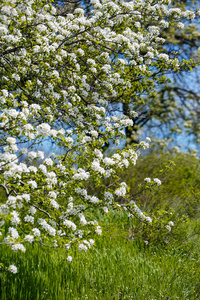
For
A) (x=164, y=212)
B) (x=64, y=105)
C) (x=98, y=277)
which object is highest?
(x=64, y=105)

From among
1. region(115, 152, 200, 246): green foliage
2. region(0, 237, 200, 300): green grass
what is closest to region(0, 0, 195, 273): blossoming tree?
region(0, 237, 200, 300): green grass

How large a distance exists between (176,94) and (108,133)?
1134 centimetres

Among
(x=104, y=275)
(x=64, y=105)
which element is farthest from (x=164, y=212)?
(x=64, y=105)

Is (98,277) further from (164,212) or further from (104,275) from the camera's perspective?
(164,212)

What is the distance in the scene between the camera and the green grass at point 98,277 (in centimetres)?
357

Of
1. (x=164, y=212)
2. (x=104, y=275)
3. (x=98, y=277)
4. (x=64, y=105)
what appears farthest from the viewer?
(x=64, y=105)

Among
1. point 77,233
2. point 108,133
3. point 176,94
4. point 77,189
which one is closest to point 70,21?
point 108,133

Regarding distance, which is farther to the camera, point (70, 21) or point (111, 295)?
point (70, 21)

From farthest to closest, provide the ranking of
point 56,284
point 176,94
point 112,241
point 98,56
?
point 176,94
point 112,241
point 98,56
point 56,284

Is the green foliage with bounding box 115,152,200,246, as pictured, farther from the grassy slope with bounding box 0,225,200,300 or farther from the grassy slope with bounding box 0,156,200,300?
the grassy slope with bounding box 0,225,200,300

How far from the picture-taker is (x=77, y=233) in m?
3.60

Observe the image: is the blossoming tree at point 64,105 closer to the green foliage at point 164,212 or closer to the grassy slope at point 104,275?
the grassy slope at point 104,275

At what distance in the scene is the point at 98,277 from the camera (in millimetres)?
3922

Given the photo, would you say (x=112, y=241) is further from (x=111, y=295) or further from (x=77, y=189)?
(x=77, y=189)
